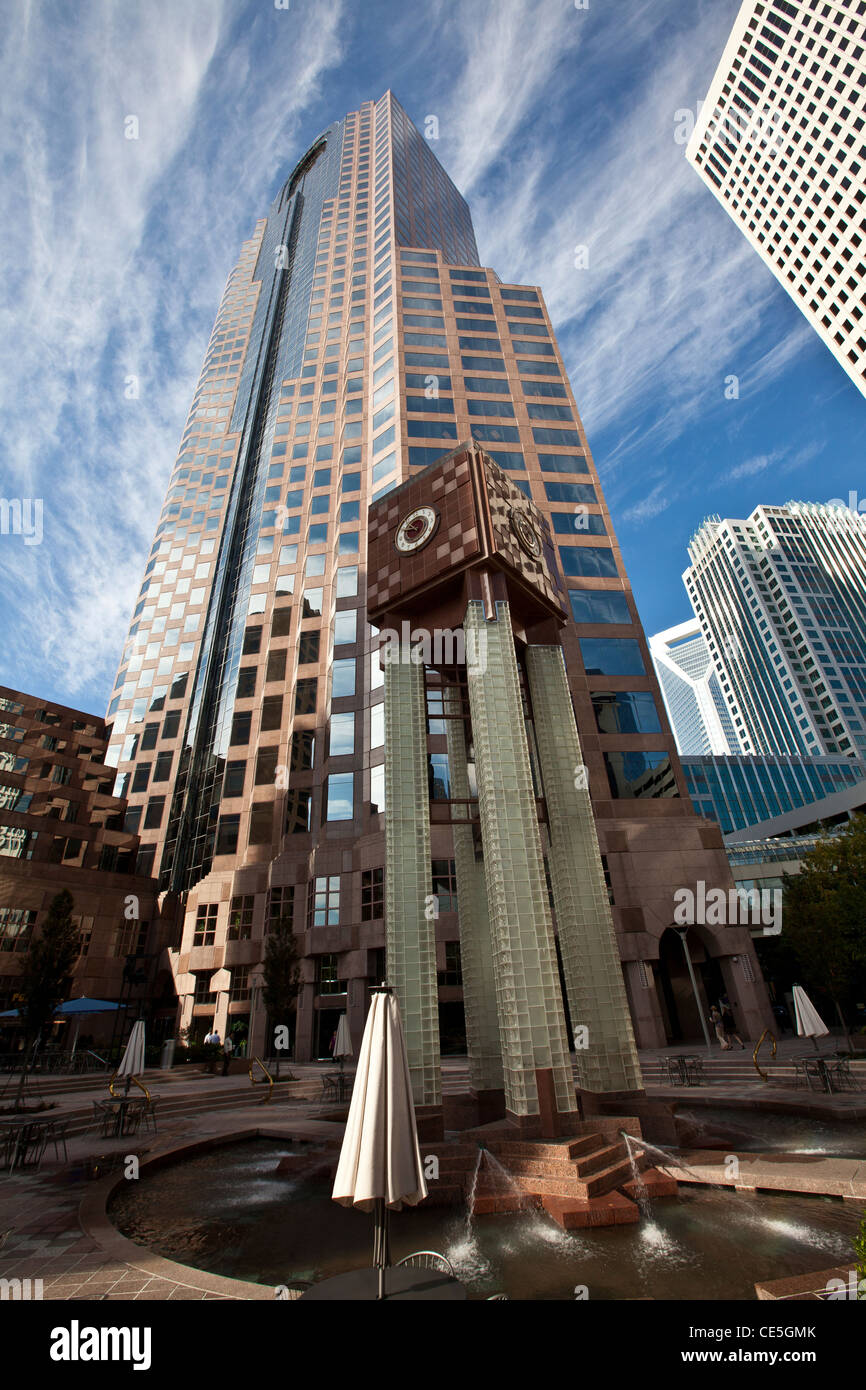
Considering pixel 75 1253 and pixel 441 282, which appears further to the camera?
pixel 441 282

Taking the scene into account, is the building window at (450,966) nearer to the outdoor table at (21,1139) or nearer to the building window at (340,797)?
the building window at (340,797)

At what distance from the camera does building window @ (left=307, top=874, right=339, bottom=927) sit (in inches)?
1479

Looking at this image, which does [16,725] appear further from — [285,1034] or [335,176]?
[335,176]

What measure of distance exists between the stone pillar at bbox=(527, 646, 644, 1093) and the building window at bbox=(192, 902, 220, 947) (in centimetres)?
3554

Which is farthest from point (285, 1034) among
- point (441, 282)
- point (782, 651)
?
point (782, 651)

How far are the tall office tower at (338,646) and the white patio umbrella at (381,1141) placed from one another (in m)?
22.6

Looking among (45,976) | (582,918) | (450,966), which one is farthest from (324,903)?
(582,918)

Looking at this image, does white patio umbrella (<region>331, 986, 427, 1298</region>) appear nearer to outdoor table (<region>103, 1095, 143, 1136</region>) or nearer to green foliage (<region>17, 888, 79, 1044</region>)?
outdoor table (<region>103, 1095, 143, 1136</region>)

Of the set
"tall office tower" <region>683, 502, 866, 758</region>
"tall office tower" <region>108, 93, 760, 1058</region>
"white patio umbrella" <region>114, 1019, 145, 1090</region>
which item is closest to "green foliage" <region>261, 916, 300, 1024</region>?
"tall office tower" <region>108, 93, 760, 1058</region>

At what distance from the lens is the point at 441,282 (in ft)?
195

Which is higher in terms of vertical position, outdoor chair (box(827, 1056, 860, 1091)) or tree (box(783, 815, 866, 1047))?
tree (box(783, 815, 866, 1047))
